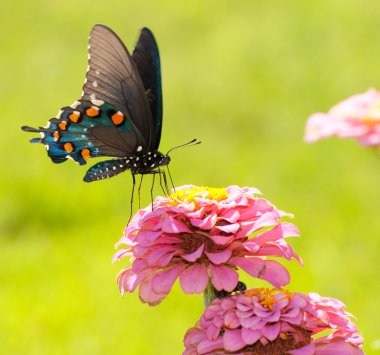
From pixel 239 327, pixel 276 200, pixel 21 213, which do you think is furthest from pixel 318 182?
pixel 239 327

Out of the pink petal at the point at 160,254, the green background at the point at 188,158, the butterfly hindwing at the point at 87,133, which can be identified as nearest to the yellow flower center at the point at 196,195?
the pink petal at the point at 160,254

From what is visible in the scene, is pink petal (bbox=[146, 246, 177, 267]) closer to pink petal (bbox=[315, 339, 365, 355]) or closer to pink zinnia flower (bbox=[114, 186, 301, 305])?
pink zinnia flower (bbox=[114, 186, 301, 305])

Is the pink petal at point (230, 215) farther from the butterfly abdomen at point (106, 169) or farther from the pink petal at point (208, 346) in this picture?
the butterfly abdomen at point (106, 169)

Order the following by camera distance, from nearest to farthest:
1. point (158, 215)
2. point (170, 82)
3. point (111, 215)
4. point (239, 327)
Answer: point (239, 327), point (158, 215), point (111, 215), point (170, 82)

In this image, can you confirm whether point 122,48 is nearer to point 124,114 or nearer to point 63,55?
point 124,114

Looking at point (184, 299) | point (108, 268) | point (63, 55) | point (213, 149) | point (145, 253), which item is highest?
point (63, 55)

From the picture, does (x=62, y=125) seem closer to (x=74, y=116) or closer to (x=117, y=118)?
(x=74, y=116)

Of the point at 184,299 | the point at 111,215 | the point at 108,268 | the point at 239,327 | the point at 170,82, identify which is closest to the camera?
the point at 239,327

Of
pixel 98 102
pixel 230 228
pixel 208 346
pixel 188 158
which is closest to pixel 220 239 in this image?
pixel 230 228
